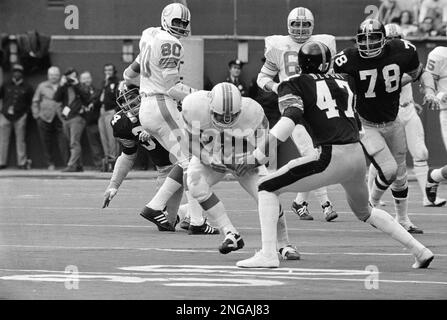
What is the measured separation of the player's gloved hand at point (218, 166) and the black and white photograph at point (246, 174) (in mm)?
11

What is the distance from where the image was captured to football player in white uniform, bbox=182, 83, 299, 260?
36.2 ft

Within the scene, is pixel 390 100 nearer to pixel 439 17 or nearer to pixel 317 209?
pixel 317 209

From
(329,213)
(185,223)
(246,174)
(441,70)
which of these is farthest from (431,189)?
(246,174)

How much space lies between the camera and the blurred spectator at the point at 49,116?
24031mm

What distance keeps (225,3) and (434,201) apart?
323 inches

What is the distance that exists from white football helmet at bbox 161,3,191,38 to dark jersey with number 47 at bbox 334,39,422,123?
1626 mm

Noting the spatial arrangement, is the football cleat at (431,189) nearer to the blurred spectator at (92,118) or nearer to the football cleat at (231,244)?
the football cleat at (231,244)

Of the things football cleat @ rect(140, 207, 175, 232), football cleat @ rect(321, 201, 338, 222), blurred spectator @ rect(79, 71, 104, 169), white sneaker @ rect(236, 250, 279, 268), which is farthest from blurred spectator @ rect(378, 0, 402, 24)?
white sneaker @ rect(236, 250, 279, 268)

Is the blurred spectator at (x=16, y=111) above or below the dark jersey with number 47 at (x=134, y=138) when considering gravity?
below

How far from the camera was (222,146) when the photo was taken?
1134 centimetres

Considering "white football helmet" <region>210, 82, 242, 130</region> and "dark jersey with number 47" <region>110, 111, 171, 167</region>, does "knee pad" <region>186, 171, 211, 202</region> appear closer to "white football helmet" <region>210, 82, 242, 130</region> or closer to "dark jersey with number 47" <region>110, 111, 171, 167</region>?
"white football helmet" <region>210, 82, 242, 130</region>

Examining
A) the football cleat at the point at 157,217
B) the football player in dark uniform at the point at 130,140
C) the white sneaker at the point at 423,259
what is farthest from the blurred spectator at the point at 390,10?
the white sneaker at the point at 423,259
